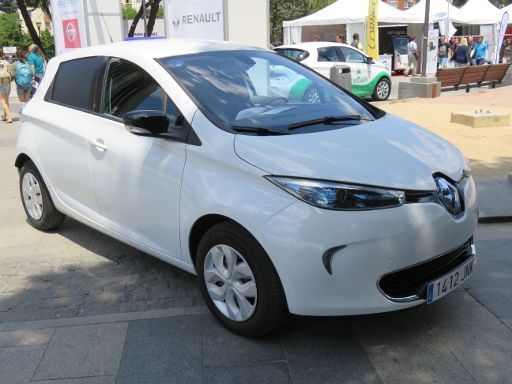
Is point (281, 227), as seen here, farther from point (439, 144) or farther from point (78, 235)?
point (78, 235)

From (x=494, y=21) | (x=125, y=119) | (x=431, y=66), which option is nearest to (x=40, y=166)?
(x=125, y=119)

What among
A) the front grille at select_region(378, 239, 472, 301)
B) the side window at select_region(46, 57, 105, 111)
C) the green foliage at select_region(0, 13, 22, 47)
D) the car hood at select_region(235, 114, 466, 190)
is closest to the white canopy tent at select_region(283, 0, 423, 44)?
the side window at select_region(46, 57, 105, 111)

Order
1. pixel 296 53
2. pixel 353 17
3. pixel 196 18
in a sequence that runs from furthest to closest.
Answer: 1. pixel 353 17
2. pixel 296 53
3. pixel 196 18

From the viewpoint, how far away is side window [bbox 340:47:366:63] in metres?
15.4

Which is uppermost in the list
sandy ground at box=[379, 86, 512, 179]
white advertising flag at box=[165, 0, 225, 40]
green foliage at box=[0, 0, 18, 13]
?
green foliage at box=[0, 0, 18, 13]

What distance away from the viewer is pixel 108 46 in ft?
14.5

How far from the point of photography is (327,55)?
1515cm

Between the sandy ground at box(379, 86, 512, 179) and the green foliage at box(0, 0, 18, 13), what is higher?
the green foliage at box(0, 0, 18, 13)

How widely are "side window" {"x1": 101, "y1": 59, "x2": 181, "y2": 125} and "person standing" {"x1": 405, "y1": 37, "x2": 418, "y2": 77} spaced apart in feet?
70.6

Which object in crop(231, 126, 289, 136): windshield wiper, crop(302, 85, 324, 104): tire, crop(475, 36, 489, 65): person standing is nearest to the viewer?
crop(231, 126, 289, 136): windshield wiper

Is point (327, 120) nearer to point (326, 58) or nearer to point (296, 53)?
point (296, 53)

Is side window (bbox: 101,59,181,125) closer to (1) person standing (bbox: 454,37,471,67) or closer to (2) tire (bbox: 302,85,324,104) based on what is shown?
(2) tire (bbox: 302,85,324,104)

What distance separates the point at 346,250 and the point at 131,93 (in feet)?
6.68

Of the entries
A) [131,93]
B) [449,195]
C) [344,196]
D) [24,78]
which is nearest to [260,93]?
[131,93]
